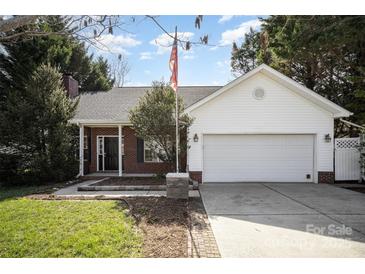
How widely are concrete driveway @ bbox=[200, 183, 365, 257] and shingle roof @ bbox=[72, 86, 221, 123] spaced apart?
247 inches

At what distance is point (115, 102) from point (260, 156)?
8397 millimetres

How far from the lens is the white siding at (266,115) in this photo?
11570mm

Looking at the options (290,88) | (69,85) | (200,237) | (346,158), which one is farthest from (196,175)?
(69,85)

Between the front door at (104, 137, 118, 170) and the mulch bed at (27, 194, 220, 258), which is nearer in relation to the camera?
the mulch bed at (27, 194, 220, 258)

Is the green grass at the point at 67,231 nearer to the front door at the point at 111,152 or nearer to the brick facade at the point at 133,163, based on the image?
the brick facade at the point at 133,163

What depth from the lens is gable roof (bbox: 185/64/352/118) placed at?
36.8 ft

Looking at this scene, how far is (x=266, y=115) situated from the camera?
11.6 meters

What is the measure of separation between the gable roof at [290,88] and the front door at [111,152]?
5.57 m

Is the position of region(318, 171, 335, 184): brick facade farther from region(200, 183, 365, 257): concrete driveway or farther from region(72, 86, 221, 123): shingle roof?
region(72, 86, 221, 123): shingle roof

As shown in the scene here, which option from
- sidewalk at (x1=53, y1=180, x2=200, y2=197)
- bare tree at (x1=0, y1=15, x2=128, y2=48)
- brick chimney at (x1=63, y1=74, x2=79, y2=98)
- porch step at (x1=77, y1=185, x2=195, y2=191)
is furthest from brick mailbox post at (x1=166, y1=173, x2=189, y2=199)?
brick chimney at (x1=63, y1=74, x2=79, y2=98)

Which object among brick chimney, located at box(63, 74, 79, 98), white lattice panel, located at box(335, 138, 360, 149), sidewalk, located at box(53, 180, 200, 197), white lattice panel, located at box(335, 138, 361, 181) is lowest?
sidewalk, located at box(53, 180, 200, 197)

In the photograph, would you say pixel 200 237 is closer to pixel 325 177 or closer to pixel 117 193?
pixel 117 193

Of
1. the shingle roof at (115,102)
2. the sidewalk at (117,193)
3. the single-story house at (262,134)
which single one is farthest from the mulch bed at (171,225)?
the shingle roof at (115,102)
